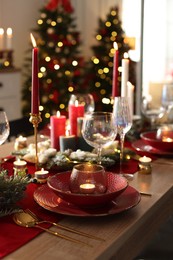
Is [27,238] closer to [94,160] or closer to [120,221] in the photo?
[120,221]

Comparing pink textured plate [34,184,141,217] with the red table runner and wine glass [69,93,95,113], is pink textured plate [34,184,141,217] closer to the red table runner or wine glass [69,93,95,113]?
the red table runner

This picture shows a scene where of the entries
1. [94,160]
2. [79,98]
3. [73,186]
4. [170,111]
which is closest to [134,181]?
[94,160]

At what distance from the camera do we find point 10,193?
1.21 m

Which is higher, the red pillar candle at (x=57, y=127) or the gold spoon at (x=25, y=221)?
the red pillar candle at (x=57, y=127)

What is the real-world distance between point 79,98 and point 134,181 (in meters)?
0.74

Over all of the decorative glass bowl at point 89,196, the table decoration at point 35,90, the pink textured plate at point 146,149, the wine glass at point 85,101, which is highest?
the table decoration at point 35,90

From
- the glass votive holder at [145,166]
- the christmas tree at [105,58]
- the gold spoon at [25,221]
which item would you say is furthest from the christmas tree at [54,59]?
the gold spoon at [25,221]

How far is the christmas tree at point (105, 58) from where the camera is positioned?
16.8 ft

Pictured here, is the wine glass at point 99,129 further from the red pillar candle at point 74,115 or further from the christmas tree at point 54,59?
the christmas tree at point 54,59

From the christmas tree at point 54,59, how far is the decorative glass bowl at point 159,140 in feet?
9.28

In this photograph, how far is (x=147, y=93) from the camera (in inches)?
217

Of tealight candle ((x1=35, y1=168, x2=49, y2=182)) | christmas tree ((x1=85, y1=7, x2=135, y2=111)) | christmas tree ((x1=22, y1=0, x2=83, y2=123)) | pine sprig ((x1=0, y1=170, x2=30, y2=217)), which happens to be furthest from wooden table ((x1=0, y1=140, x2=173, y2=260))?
christmas tree ((x1=85, y1=7, x2=135, y2=111))

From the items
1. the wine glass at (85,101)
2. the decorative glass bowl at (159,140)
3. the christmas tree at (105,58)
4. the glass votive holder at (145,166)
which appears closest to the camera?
the glass votive holder at (145,166)

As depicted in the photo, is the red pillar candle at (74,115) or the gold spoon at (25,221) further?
the red pillar candle at (74,115)
